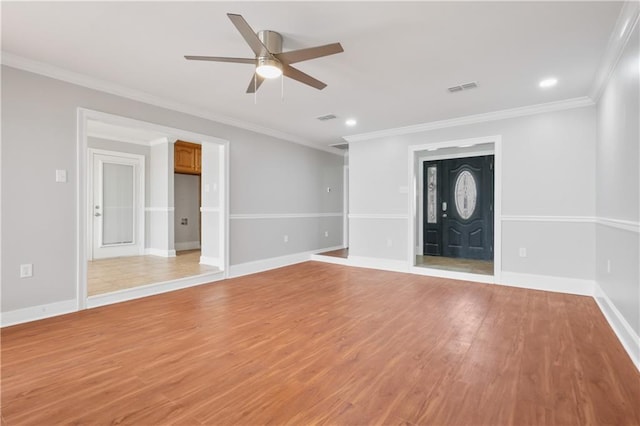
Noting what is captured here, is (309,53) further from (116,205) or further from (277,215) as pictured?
(116,205)

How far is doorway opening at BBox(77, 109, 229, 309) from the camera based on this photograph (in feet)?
15.8

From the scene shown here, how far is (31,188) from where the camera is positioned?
10.1 feet

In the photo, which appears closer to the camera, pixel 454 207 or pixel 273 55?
pixel 273 55

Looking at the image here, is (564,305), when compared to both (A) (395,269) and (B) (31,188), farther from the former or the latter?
(B) (31,188)

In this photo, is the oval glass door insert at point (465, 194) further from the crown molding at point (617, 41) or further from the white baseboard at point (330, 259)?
the crown molding at point (617, 41)

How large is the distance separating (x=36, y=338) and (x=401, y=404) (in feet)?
10.1

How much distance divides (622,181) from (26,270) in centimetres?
563

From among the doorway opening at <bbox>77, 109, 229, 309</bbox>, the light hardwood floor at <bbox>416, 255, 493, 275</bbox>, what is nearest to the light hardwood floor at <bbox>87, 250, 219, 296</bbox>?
the doorway opening at <bbox>77, 109, 229, 309</bbox>

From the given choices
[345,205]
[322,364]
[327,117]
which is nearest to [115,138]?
[327,117]

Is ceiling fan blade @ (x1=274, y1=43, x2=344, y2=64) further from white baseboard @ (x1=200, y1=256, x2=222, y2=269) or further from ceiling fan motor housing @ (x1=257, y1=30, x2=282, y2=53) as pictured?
white baseboard @ (x1=200, y1=256, x2=222, y2=269)

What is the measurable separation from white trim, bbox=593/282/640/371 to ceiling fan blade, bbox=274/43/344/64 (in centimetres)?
306

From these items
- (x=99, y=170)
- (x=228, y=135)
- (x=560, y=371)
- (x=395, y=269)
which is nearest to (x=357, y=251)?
(x=395, y=269)

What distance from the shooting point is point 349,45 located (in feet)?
8.82

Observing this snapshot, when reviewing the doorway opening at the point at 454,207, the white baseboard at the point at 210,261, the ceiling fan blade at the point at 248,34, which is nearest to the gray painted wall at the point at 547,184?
the doorway opening at the point at 454,207
